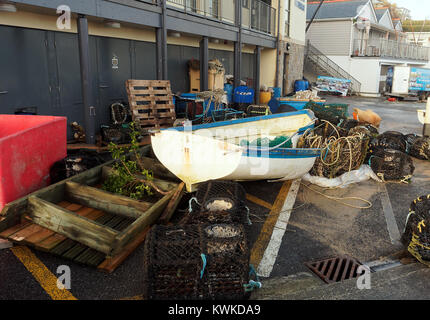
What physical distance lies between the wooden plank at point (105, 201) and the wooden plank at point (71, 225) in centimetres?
70

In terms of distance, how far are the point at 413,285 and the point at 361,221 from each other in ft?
6.65

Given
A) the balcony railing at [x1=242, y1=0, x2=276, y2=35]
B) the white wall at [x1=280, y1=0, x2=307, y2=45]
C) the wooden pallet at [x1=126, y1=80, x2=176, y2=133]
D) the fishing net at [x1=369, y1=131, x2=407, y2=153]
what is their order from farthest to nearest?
1. the white wall at [x1=280, y1=0, x2=307, y2=45]
2. the balcony railing at [x1=242, y1=0, x2=276, y2=35]
3. the wooden pallet at [x1=126, y1=80, x2=176, y2=133]
4. the fishing net at [x1=369, y1=131, x2=407, y2=153]

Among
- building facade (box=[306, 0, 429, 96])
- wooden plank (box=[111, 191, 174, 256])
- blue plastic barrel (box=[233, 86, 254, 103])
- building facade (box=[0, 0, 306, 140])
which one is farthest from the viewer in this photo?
building facade (box=[306, 0, 429, 96])

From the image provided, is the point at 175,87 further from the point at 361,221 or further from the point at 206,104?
the point at 361,221

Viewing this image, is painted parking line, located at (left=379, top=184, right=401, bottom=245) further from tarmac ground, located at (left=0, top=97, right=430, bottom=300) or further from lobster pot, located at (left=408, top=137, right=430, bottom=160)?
lobster pot, located at (left=408, top=137, right=430, bottom=160)

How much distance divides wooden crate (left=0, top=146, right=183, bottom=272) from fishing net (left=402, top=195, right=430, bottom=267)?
10.6 ft

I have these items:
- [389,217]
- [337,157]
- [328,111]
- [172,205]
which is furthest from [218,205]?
[328,111]

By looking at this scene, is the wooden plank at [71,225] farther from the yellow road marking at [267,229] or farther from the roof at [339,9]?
the roof at [339,9]

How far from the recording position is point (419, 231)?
4219 millimetres

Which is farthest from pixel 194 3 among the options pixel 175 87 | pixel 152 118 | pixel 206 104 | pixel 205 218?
pixel 205 218

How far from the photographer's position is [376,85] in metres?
33.2

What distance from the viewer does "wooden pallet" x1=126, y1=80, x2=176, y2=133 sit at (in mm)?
9953

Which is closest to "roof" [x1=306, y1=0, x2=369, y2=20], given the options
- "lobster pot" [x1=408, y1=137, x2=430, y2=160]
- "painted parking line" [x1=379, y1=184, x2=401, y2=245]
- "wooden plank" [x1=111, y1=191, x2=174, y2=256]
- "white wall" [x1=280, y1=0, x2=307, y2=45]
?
"white wall" [x1=280, y1=0, x2=307, y2=45]

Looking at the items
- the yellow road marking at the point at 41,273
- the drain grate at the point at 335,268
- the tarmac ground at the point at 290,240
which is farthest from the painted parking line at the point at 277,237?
the yellow road marking at the point at 41,273
